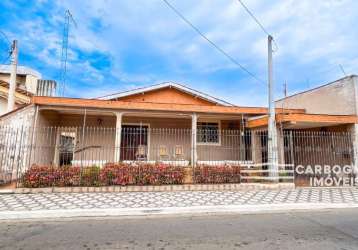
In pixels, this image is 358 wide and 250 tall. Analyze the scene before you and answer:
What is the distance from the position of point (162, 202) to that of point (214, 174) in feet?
9.58

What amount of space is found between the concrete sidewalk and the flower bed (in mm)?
580

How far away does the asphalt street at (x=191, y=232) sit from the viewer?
12.7 feet

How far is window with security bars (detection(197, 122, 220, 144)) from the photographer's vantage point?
1366 centimetres

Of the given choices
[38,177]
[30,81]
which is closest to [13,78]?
[38,177]

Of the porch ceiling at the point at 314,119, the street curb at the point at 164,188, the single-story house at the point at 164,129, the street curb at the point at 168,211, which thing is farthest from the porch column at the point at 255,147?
the street curb at the point at 168,211

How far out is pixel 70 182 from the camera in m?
8.21

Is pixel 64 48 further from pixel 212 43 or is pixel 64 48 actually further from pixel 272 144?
pixel 272 144

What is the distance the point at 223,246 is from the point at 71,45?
51.6ft

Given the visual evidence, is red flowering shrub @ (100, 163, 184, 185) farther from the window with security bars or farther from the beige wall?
the beige wall

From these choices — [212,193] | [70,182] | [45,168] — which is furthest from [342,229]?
Result: [45,168]

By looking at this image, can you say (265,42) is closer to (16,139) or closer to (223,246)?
(223,246)

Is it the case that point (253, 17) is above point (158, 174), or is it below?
above

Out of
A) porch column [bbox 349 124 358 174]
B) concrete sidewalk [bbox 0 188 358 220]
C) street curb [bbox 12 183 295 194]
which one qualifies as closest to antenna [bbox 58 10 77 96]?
street curb [bbox 12 183 295 194]

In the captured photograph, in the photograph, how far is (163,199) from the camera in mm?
7227
